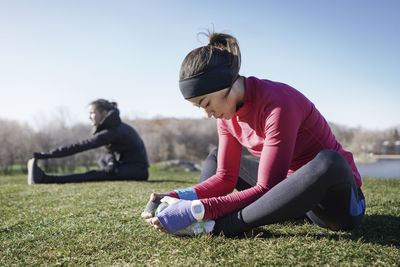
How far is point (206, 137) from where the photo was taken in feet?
40.4

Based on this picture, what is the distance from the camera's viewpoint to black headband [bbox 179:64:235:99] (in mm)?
1714

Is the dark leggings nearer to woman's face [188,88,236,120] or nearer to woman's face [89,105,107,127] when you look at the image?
woman's face [188,88,236,120]

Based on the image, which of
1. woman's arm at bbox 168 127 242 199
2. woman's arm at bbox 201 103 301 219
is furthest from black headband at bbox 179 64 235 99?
woman's arm at bbox 168 127 242 199

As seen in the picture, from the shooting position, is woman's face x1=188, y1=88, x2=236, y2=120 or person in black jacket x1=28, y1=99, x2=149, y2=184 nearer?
woman's face x1=188, y1=88, x2=236, y2=120

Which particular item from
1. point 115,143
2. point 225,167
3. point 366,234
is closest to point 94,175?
point 115,143

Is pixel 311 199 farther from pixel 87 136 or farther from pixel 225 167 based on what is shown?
pixel 87 136

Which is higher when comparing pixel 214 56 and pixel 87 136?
pixel 214 56

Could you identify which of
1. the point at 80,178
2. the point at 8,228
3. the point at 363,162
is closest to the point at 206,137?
the point at 363,162

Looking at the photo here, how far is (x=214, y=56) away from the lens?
5.71 feet

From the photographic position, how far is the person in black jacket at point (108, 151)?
4852mm

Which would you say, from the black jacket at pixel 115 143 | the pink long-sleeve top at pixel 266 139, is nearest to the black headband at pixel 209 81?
the pink long-sleeve top at pixel 266 139

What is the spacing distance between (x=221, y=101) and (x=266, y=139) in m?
0.36

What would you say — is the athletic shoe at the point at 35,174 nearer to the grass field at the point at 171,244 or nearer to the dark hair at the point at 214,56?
the grass field at the point at 171,244

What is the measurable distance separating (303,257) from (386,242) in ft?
2.05
